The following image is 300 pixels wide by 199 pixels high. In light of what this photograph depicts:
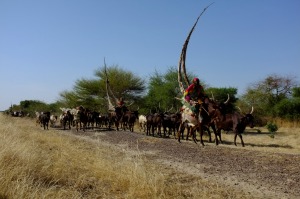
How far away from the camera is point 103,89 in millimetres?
45125

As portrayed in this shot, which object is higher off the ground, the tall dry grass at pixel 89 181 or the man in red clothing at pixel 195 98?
the man in red clothing at pixel 195 98

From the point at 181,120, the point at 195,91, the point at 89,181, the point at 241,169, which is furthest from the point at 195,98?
the point at 89,181

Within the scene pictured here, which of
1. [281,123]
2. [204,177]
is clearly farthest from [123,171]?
[281,123]

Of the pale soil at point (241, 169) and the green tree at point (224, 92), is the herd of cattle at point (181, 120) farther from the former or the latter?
the green tree at point (224, 92)

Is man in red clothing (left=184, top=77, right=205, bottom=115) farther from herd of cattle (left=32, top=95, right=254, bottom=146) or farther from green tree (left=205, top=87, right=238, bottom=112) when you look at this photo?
green tree (left=205, top=87, right=238, bottom=112)

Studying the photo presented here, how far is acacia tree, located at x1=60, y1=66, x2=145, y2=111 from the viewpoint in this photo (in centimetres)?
4494

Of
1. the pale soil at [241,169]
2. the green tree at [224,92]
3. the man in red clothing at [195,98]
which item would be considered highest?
the green tree at [224,92]

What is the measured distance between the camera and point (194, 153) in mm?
12055

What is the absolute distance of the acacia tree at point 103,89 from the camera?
44.9 meters

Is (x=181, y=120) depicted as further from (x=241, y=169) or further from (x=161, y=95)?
(x=161, y=95)

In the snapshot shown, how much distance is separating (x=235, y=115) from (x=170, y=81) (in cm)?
2135

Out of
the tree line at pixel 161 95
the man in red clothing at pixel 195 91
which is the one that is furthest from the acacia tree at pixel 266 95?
the man in red clothing at pixel 195 91

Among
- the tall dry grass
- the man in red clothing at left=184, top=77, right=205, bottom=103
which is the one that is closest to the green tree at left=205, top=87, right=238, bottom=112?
the man in red clothing at left=184, top=77, right=205, bottom=103

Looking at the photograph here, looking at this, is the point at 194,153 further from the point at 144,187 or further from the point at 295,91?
the point at 295,91
